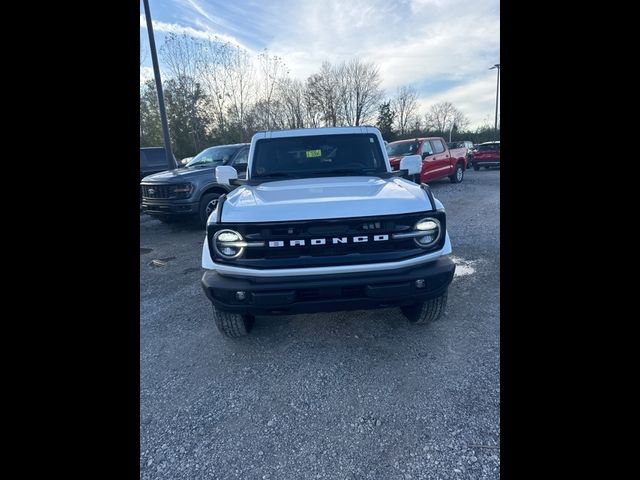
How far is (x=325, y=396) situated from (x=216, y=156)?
23.8 ft

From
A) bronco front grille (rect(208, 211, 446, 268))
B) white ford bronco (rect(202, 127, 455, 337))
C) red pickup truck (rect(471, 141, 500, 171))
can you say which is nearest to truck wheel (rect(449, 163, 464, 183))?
red pickup truck (rect(471, 141, 500, 171))

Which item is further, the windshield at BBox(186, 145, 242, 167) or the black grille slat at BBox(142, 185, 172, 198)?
the windshield at BBox(186, 145, 242, 167)

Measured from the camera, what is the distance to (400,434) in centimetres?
176

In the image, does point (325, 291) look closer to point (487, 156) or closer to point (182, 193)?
point (182, 193)

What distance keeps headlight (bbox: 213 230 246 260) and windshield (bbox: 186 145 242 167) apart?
5.99 metres

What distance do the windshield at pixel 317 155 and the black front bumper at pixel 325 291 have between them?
1622 mm

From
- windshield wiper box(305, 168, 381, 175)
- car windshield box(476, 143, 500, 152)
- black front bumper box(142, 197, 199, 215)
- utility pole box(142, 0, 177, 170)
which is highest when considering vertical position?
utility pole box(142, 0, 177, 170)

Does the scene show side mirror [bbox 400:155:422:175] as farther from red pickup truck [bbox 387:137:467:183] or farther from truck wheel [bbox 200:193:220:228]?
red pickup truck [bbox 387:137:467:183]

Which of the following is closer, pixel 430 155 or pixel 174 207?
pixel 174 207

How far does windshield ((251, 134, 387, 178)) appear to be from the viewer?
3.41 meters

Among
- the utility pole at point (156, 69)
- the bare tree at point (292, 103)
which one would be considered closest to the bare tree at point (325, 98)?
the bare tree at point (292, 103)

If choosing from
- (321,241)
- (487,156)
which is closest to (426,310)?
(321,241)

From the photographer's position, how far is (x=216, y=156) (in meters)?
7.90
